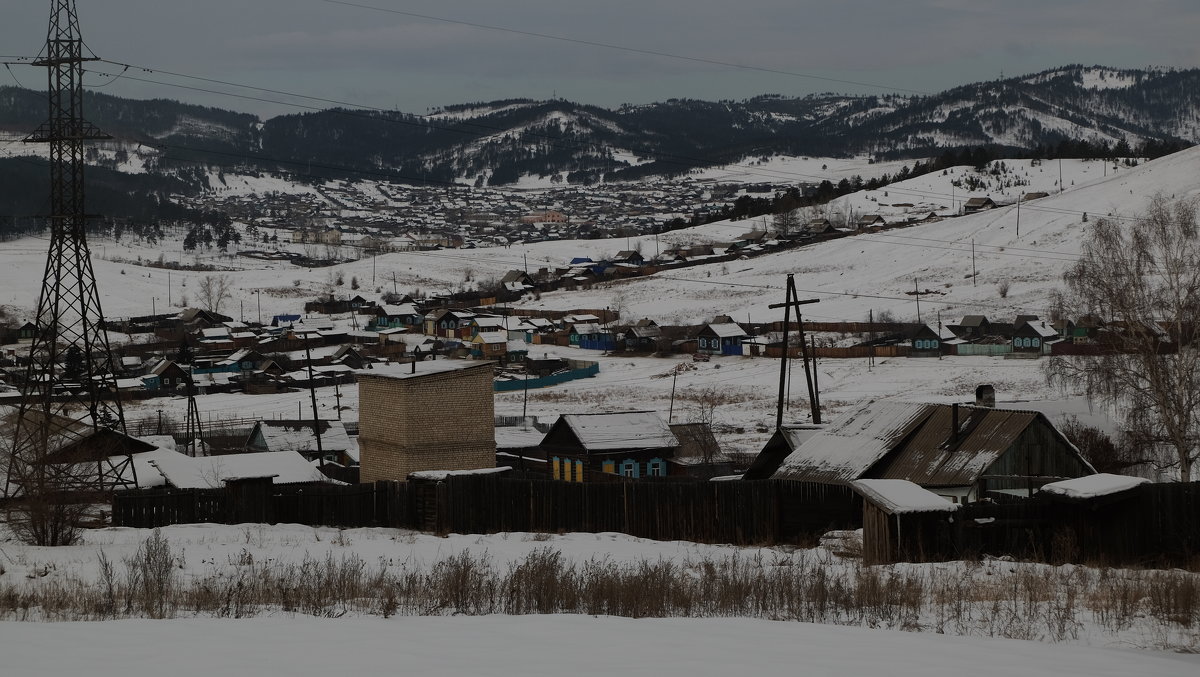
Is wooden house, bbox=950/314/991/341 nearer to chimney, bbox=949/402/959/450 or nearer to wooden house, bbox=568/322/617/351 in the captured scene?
wooden house, bbox=568/322/617/351

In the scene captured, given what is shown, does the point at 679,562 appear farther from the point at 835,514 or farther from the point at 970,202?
the point at 970,202

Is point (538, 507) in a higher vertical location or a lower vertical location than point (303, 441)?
lower

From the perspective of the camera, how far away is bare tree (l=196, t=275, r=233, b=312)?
425ft

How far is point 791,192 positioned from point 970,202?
39.2 meters

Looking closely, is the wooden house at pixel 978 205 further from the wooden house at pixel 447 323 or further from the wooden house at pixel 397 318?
the wooden house at pixel 397 318

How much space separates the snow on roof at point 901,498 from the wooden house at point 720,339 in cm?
6792

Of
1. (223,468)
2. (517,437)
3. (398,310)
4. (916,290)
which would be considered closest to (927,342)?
(916,290)

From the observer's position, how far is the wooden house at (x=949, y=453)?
72.9 ft

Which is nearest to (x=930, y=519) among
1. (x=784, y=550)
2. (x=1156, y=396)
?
(x=784, y=550)

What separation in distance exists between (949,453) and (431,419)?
15.1m

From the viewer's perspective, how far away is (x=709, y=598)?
11.6 meters

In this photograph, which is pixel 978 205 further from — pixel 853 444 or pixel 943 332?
pixel 853 444

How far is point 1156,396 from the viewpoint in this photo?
2923 centimetres

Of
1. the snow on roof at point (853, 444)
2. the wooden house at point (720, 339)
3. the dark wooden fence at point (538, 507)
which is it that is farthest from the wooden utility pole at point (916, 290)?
the dark wooden fence at point (538, 507)
